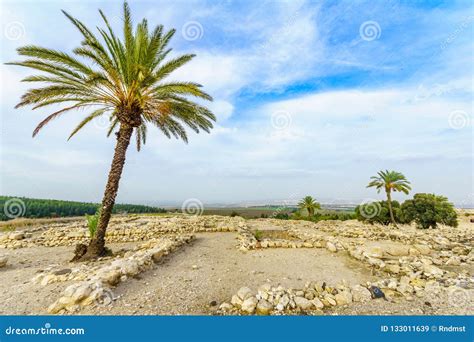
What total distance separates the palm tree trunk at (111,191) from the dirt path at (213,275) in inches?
107

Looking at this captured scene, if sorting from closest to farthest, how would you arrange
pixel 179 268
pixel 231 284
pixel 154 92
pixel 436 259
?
1. pixel 231 284
2. pixel 179 268
3. pixel 436 259
4. pixel 154 92

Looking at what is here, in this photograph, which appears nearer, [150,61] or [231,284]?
[231,284]

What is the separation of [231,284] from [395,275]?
454 cm

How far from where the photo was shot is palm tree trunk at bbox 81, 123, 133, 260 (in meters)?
8.59

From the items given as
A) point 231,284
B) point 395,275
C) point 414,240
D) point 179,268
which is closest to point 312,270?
point 395,275

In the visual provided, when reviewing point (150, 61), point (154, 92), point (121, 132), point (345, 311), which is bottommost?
point (345, 311)

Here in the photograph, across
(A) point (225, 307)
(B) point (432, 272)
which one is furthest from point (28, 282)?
(B) point (432, 272)

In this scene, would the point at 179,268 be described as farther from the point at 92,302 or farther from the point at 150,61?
the point at 150,61

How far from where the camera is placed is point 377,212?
27.6 metres

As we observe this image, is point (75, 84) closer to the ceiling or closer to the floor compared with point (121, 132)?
closer to the ceiling

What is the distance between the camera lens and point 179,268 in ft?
23.0
